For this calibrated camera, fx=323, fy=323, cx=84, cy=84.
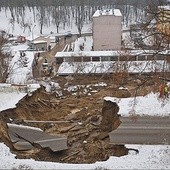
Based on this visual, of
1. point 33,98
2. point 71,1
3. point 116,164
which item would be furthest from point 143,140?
point 71,1

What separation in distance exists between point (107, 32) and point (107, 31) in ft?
0.49

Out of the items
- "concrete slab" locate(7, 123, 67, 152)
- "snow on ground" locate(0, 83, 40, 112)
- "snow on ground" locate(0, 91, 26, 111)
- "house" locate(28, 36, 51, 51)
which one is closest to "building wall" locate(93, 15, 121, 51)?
"house" locate(28, 36, 51, 51)

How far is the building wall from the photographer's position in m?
47.6

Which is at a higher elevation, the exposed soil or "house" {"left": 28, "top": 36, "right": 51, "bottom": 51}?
"house" {"left": 28, "top": 36, "right": 51, "bottom": 51}

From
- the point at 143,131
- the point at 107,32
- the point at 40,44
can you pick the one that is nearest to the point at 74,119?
the point at 143,131

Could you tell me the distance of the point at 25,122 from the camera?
66.0ft

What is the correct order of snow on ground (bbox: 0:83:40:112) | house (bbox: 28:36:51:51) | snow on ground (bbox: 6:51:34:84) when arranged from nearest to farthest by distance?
snow on ground (bbox: 0:83:40:112)
snow on ground (bbox: 6:51:34:84)
house (bbox: 28:36:51:51)

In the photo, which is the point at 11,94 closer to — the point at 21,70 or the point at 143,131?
the point at 143,131

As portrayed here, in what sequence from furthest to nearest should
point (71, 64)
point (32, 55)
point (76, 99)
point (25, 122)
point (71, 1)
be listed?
point (71, 1), point (32, 55), point (71, 64), point (76, 99), point (25, 122)

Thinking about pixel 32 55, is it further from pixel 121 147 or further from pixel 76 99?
pixel 121 147

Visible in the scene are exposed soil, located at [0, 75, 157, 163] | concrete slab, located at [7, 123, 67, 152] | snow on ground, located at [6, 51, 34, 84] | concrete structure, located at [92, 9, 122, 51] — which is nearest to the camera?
exposed soil, located at [0, 75, 157, 163]

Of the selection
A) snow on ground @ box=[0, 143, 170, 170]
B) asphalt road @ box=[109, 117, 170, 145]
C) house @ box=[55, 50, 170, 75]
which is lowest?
snow on ground @ box=[0, 143, 170, 170]

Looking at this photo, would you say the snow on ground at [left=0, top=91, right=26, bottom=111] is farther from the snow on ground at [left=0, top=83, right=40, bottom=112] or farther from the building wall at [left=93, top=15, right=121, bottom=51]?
the building wall at [left=93, top=15, right=121, bottom=51]

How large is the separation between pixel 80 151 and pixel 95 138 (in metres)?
1.87
